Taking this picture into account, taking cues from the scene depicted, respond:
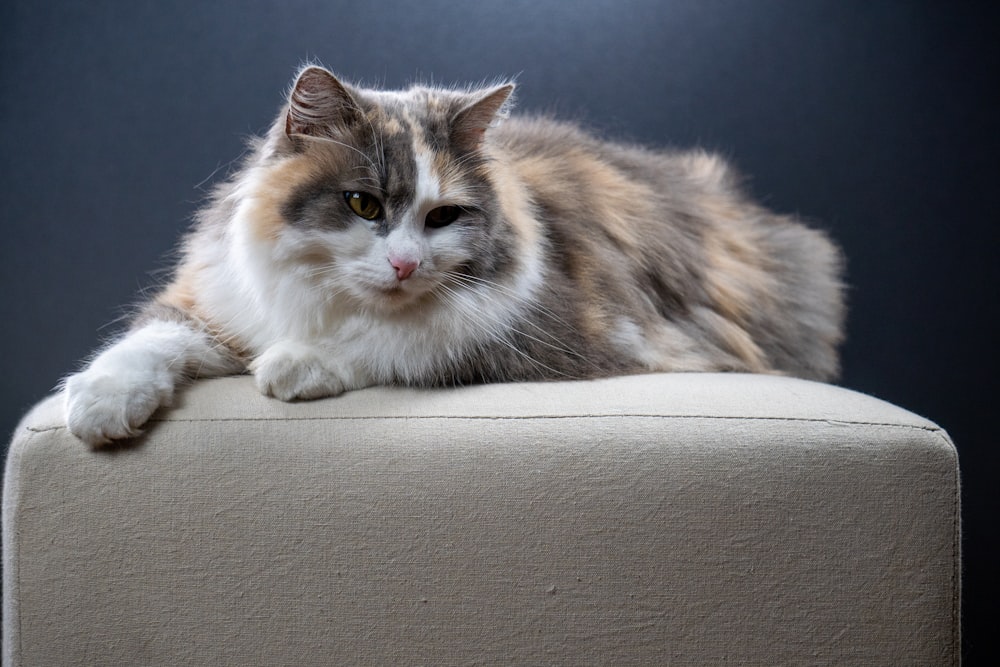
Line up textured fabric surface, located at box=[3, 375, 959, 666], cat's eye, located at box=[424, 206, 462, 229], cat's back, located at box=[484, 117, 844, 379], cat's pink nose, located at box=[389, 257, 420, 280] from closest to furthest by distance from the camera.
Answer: textured fabric surface, located at box=[3, 375, 959, 666] < cat's pink nose, located at box=[389, 257, 420, 280] < cat's eye, located at box=[424, 206, 462, 229] < cat's back, located at box=[484, 117, 844, 379]

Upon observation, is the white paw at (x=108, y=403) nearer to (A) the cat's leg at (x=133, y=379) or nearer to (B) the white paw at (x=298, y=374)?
(A) the cat's leg at (x=133, y=379)

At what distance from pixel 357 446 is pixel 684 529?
0.41 meters

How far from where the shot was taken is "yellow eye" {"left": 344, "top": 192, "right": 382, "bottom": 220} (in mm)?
1189

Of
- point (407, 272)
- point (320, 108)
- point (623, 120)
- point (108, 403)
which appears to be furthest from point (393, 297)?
point (623, 120)

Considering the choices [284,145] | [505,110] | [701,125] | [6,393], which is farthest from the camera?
[701,125]

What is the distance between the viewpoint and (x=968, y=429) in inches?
90.0

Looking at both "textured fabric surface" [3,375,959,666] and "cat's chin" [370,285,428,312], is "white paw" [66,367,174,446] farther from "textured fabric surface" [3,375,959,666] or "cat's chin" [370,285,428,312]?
"cat's chin" [370,285,428,312]

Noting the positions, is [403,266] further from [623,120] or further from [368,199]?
[623,120]

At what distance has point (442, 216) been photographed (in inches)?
49.3

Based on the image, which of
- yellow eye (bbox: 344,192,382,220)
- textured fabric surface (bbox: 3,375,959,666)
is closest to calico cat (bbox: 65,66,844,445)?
yellow eye (bbox: 344,192,382,220)

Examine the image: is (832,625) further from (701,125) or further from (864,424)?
(701,125)

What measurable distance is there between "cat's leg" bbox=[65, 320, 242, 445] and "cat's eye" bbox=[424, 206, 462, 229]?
40cm

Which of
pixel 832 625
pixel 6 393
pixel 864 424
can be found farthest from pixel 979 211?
pixel 6 393

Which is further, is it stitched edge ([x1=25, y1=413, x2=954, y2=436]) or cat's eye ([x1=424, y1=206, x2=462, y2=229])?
cat's eye ([x1=424, y1=206, x2=462, y2=229])
